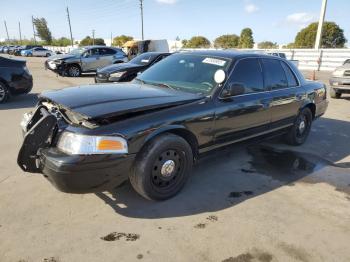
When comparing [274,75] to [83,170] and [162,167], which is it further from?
[83,170]

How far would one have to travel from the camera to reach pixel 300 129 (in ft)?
20.0

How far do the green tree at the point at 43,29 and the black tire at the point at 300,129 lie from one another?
87.5m

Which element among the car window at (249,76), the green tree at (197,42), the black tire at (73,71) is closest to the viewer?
the car window at (249,76)

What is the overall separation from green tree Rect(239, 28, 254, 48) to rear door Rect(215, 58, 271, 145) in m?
69.0

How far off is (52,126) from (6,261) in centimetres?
121

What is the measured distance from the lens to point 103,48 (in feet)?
60.2

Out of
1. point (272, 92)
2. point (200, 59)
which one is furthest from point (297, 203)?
point (200, 59)

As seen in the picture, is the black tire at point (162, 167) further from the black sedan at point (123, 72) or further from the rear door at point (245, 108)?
the black sedan at point (123, 72)

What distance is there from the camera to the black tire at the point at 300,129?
5891 millimetres

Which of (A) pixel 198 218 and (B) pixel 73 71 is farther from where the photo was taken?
(B) pixel 73 71

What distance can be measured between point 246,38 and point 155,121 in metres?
73.1

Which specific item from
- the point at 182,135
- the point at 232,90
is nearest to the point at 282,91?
the point at 232,90

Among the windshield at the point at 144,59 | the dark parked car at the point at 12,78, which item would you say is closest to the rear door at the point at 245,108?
the dark parked car at the point at 12,78

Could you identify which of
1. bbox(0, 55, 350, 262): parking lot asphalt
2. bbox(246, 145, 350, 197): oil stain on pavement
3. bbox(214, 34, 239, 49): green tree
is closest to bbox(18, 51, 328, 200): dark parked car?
bbox(0, 55, 350, 262): parking lot asphalt
